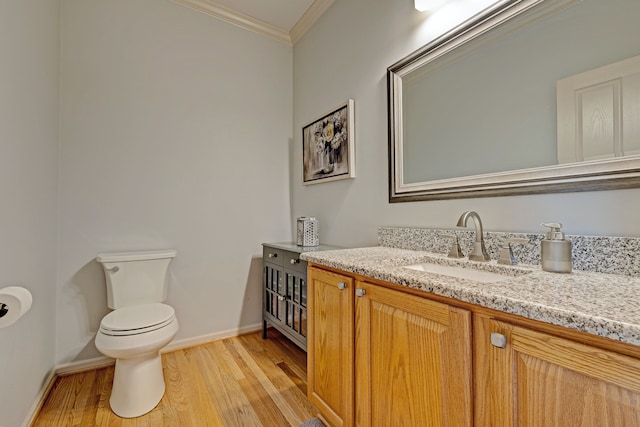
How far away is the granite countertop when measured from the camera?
518 millimetres

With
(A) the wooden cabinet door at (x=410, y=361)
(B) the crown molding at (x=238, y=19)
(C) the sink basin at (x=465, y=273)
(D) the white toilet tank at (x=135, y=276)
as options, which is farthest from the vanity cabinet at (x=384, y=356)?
(B) the crown molding at (x=238, y=19)

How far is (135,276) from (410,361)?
178 cm

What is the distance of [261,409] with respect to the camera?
1503 mm

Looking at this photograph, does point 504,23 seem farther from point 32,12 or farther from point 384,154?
point 32,12

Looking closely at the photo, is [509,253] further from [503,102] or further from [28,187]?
[28,187]

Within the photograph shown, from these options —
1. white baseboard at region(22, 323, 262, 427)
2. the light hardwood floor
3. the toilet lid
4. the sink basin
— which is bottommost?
the light hardwood floor

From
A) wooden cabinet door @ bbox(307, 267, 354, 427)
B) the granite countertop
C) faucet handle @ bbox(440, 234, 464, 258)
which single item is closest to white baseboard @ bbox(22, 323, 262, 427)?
wooden cabinet door @ bbox(307, 267, 354, 427)

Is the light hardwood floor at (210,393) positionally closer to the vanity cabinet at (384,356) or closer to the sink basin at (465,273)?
the vanity cabinet at (384,356)

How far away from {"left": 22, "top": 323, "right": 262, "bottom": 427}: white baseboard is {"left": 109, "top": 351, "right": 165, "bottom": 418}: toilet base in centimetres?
34

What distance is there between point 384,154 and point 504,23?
79cm

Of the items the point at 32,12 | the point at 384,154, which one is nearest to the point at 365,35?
the point at 384,154

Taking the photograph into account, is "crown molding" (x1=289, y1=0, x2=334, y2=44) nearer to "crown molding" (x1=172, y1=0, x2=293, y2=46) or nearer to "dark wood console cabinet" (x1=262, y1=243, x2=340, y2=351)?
"crown molding" (x1=172, y1=0, x2=293, y2=46)

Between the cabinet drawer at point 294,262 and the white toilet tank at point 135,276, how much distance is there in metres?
0.80

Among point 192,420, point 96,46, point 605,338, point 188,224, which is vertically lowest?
point 192,420
